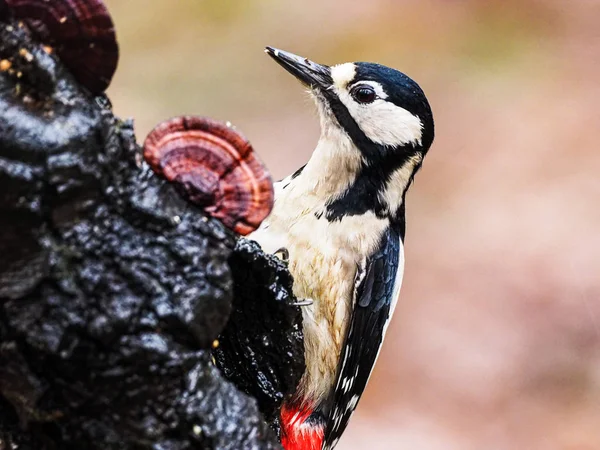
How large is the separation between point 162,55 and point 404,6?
2204 mm

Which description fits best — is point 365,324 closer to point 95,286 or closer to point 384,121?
point 384,121

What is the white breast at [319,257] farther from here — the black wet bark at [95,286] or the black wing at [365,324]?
the black wet bark at [95,286]

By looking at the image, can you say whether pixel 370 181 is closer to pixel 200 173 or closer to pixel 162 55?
pixel 200 173

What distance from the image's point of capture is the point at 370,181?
2045 millimetres

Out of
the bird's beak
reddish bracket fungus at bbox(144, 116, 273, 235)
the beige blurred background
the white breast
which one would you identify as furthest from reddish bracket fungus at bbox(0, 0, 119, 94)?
the beige blurred background

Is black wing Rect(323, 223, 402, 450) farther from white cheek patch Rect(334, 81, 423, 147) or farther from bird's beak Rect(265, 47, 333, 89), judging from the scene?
bird's beak Rect(265, 47, 333, 89)

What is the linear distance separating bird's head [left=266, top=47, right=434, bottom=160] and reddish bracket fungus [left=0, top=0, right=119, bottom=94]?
109 cm

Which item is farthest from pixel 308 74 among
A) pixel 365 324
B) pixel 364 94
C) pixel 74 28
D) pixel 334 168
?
pixel 74 28

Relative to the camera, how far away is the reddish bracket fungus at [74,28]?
0.95m

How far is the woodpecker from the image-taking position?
2.00 m

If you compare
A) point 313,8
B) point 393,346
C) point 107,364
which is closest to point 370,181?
point 107,364

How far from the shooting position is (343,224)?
2018 millimetres

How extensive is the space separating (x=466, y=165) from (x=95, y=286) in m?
4.78

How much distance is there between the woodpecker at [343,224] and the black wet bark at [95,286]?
91 centimetres
